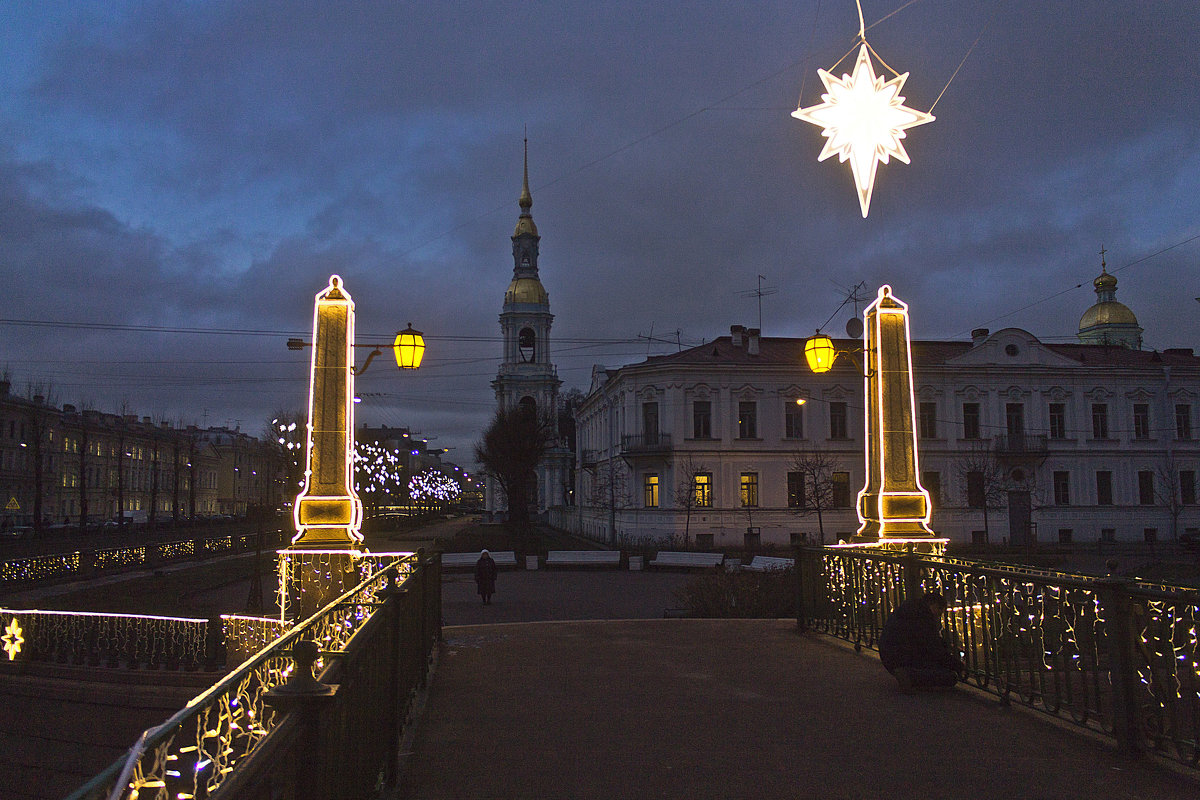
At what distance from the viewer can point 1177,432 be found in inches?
1695

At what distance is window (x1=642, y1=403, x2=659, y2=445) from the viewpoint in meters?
40.9

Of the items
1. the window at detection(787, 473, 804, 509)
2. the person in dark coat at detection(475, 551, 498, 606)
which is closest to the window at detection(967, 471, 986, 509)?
the window at detection(787, 473, 804, 509)

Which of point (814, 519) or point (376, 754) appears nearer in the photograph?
point (376, 754)

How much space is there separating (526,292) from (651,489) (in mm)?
33562

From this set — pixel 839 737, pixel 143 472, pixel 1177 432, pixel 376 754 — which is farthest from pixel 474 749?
pixel 143 472

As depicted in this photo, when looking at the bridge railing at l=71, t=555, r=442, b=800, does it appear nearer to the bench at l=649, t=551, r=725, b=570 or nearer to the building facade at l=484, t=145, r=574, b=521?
the bench at l=649, t=551, r=725, b=570

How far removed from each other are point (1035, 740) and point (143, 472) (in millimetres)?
91583

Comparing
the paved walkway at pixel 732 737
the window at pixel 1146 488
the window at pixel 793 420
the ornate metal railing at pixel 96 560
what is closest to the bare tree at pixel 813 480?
the window at pixel 793 420

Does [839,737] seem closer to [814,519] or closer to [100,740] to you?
[100,740]

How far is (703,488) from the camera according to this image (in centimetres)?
3997

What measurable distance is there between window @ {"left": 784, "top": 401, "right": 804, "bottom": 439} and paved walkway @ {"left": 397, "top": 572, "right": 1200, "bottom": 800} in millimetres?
32851

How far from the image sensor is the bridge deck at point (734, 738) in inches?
184

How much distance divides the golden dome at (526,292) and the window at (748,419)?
33325 millimetres

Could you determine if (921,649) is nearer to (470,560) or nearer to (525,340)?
(470,560)
